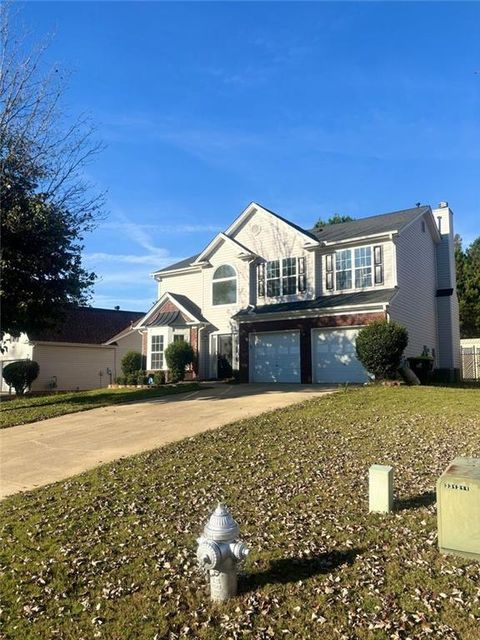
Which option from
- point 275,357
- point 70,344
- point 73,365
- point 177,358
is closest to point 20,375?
point 70,344

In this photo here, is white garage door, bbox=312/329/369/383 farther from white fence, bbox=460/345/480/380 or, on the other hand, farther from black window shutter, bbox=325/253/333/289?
white fence, bbox=460/345/480/380

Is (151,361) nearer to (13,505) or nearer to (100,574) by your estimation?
(13,505)

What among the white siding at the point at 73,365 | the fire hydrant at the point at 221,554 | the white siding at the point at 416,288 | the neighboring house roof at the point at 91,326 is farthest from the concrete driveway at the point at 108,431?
the neighboring house roof at the point at 91,326

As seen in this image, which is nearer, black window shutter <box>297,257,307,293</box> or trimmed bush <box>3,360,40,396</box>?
black window shutter <box>297,257,307,293</box>

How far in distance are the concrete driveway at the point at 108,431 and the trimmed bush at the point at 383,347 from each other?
2.40 metres

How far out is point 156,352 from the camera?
2573 centimetres

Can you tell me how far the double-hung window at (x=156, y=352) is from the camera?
25594 millimetres

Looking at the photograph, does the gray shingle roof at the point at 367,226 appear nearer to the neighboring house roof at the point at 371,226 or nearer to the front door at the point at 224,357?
the neighboring house roof at the point at 371,226

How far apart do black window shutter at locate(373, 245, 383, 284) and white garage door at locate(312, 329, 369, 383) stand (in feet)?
7.99

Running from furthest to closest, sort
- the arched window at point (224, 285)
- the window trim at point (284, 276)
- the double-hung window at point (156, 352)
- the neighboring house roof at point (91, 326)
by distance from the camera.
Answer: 1. the neighboring house roof at point (91, 326)
2. the double-hung window at point (156, 352)
3. the arched window at point (224, 285)
4. the window trim at point (284, 276)

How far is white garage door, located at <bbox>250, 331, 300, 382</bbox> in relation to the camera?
22.1 m

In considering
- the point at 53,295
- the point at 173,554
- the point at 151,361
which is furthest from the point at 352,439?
the point at 151,361

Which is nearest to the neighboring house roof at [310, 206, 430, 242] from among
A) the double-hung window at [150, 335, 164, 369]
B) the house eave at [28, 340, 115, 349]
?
the double-hung window at [150, 335, 164, 369]

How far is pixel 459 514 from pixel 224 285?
21.1 meters
